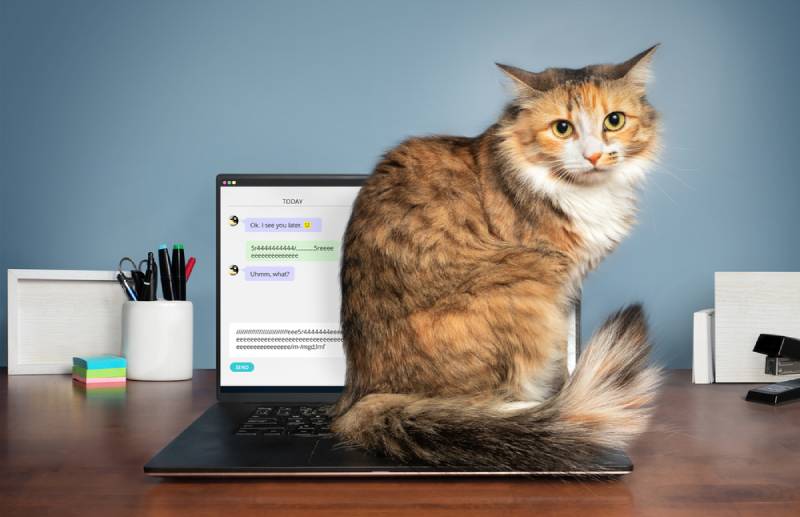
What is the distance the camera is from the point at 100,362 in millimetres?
1463

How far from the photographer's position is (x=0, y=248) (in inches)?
68.8

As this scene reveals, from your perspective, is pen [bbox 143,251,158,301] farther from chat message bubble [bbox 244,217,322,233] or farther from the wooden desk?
the wooden desk

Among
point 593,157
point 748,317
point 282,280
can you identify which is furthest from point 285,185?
point 748,317

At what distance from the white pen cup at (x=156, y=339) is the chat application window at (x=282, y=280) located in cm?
19

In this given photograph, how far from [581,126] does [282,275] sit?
0.63 m

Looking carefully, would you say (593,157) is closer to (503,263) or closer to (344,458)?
(503,263)

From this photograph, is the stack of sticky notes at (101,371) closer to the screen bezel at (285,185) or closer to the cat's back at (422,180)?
the screen bezel at (285,185)

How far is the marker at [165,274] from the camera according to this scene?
1524 mm

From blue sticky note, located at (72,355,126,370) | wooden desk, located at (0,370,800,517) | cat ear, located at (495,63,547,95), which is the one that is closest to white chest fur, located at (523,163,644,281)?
cat ear, located at (495,63,547,95)

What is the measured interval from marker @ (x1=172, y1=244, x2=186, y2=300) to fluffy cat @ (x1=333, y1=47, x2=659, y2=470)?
1.97 feet

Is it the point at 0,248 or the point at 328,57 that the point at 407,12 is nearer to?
the point at 328,57

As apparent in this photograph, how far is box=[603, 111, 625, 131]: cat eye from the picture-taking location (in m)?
1.03

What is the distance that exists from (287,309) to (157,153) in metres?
0.61

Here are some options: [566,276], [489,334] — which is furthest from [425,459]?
[566,276]
